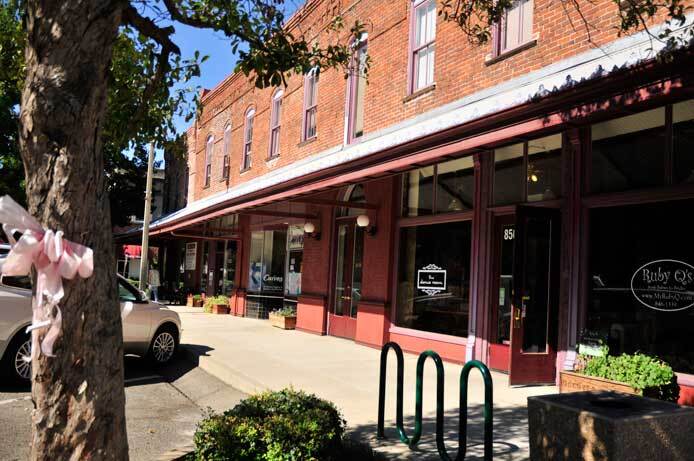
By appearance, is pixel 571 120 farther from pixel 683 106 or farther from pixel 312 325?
pixel 312 325

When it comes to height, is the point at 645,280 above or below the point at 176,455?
above

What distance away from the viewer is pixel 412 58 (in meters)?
12.1

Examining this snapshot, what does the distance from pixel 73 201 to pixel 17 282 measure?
6194mm

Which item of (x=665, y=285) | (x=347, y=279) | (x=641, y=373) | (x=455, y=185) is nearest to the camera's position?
(x=641, y=373)

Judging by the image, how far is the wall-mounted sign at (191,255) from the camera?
26.5m

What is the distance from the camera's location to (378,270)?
1229cm

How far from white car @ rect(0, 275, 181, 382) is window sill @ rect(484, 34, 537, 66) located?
6.52 metres

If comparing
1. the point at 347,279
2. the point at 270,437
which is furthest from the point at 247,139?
the point at 270,437

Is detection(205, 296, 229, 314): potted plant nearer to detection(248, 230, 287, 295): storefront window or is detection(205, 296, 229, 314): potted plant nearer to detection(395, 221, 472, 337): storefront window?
detection(248, 230, 287, 295): storefront window

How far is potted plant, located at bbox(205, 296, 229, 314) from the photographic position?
20.8 m

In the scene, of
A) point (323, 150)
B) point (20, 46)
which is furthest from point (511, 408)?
point (323, 150)

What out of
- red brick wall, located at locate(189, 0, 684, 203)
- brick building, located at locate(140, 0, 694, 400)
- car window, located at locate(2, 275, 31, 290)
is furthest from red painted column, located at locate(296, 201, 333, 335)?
car window, located at locate(2, 275, 31, 290)

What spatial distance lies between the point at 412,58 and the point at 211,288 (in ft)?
47.6

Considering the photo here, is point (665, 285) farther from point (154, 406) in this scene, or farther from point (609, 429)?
point (154, 406)
